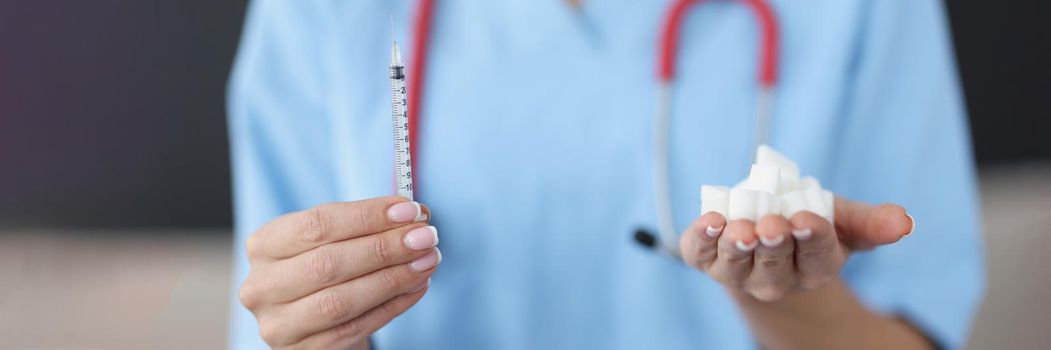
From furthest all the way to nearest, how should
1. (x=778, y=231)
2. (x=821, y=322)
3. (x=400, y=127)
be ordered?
(x=821, y=322) < (x=400, y=127) < (x=778, y=231)

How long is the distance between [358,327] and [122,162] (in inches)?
15.8

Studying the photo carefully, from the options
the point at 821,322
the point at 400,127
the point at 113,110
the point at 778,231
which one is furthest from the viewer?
the point at 113,110

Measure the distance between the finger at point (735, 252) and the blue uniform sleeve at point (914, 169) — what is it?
0.94 feet

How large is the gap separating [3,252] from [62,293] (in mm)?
66

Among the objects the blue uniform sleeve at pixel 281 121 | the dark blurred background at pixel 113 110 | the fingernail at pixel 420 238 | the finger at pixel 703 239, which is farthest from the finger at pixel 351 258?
the dark blurred background at pixel 113 110

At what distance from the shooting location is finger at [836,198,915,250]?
42cm

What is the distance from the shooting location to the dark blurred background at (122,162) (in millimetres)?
741

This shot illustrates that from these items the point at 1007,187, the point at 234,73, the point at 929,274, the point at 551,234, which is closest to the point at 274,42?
the point at 234,73

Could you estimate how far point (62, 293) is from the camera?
764 mm

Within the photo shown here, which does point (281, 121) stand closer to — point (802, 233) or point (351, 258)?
point (351, 258)

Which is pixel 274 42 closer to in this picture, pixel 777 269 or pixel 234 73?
pixel 234 73

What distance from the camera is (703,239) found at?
408 mm

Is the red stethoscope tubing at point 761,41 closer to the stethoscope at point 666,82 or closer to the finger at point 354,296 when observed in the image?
the stethoscope at point 666,82

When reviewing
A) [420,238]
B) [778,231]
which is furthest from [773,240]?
[420,238]
